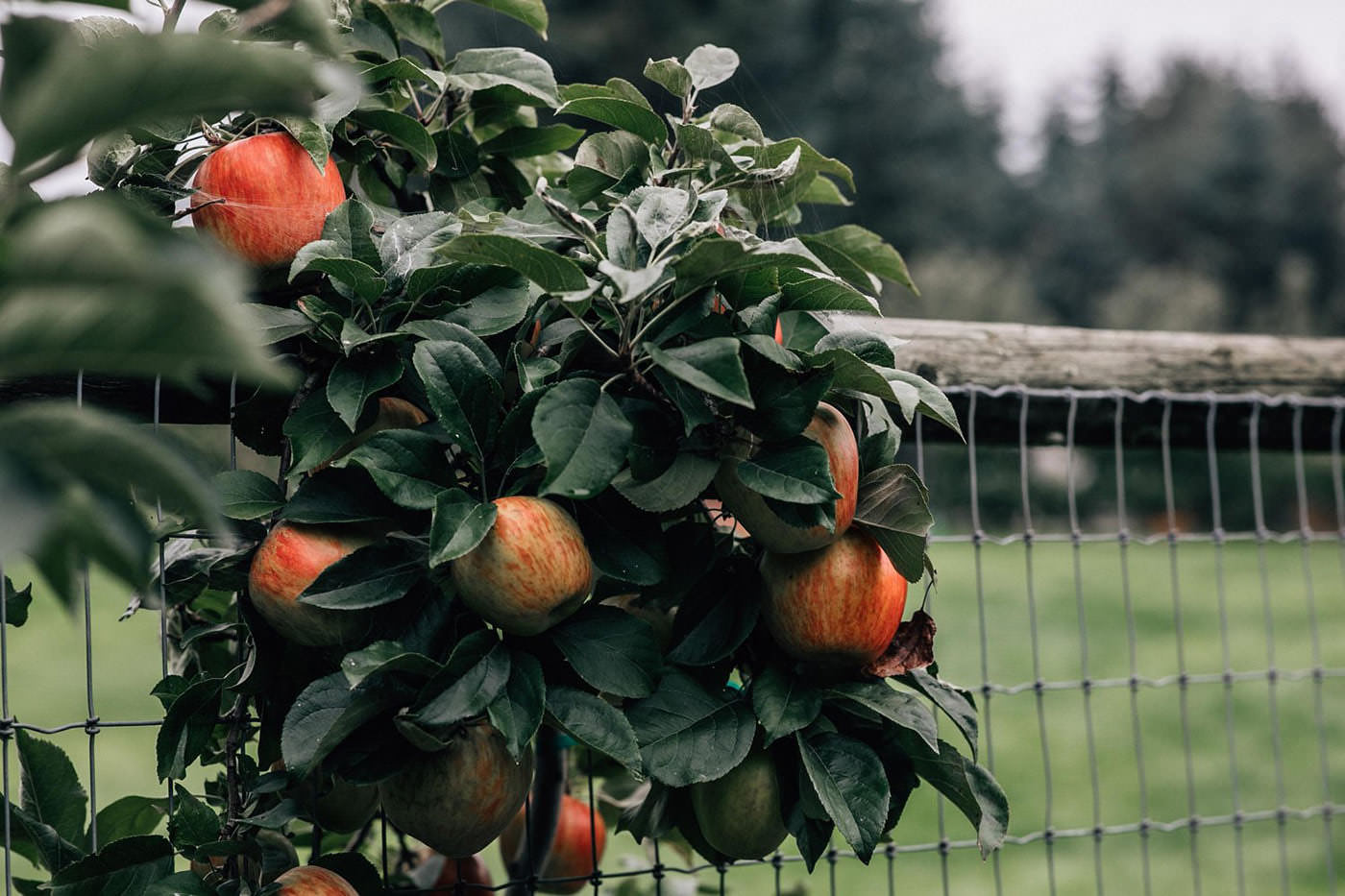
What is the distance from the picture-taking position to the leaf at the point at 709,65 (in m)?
0.89

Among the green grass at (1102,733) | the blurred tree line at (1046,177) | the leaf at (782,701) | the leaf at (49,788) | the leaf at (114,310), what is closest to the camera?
the leaf at (114,310)

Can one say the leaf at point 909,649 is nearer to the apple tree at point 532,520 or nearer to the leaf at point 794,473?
the apple tree at point 532,520

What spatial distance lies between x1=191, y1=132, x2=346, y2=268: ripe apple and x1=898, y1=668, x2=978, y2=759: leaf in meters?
0.50

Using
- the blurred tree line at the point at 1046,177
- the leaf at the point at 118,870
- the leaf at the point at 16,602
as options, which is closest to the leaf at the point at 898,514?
the leaf at the point at 118,870

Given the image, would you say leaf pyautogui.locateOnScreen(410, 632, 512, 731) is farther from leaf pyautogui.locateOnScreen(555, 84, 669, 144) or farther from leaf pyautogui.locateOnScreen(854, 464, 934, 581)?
leaf pyautogui.locateOnScreen(555, 84, 669, 144)

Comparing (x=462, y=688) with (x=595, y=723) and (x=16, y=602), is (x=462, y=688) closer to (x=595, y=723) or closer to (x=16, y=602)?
(x=595, y=723)

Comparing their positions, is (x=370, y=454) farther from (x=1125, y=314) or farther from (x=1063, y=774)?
(x=1125, y=314)

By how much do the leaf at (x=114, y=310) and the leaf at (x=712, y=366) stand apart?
0.38 metres

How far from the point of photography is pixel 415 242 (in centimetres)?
76

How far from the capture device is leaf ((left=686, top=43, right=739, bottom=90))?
89 cm

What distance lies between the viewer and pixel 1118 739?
5.85m

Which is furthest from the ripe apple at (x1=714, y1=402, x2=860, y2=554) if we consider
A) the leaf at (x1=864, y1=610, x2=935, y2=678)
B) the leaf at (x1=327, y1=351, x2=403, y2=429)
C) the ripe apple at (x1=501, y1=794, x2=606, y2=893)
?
the ripe apple at (x1=501, y1=794, x2=606, y2=893)

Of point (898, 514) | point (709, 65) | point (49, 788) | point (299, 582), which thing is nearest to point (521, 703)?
point (299, 582)

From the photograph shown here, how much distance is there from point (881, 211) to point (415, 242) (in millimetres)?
15006
